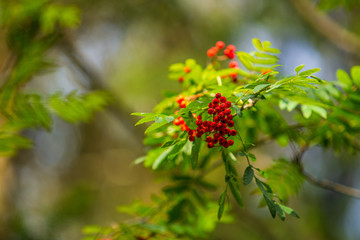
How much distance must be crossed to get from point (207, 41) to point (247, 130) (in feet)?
11.8

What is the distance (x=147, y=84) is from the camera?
5.16 metres

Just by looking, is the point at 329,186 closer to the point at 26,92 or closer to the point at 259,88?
the point at 259,88

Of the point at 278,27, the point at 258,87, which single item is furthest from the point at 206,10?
the point at 258,87

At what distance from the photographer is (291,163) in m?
1.43

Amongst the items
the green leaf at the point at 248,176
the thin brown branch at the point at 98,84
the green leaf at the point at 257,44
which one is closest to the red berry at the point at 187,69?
the green leaf at the point at 257,44

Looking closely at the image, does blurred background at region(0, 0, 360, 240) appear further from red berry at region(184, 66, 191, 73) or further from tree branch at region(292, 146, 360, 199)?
red berry at region(184, 66, 191, 73)

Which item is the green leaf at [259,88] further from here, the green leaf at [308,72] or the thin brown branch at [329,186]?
the thin brown branch at [329,186]

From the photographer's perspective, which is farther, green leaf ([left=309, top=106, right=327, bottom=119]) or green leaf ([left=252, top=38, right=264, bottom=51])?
green leaf ([left=252, top=38, right=264, bottom=51])

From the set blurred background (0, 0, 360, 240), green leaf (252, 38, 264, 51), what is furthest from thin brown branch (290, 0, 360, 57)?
green leaf (252, 38, 264, 51)

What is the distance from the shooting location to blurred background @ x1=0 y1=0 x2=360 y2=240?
13.9 feet

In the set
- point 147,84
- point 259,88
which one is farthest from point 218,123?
point 147,84

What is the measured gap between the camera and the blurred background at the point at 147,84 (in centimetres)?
423

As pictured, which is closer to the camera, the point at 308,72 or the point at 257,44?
the point at 308,72

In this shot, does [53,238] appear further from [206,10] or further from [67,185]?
[206,10]
